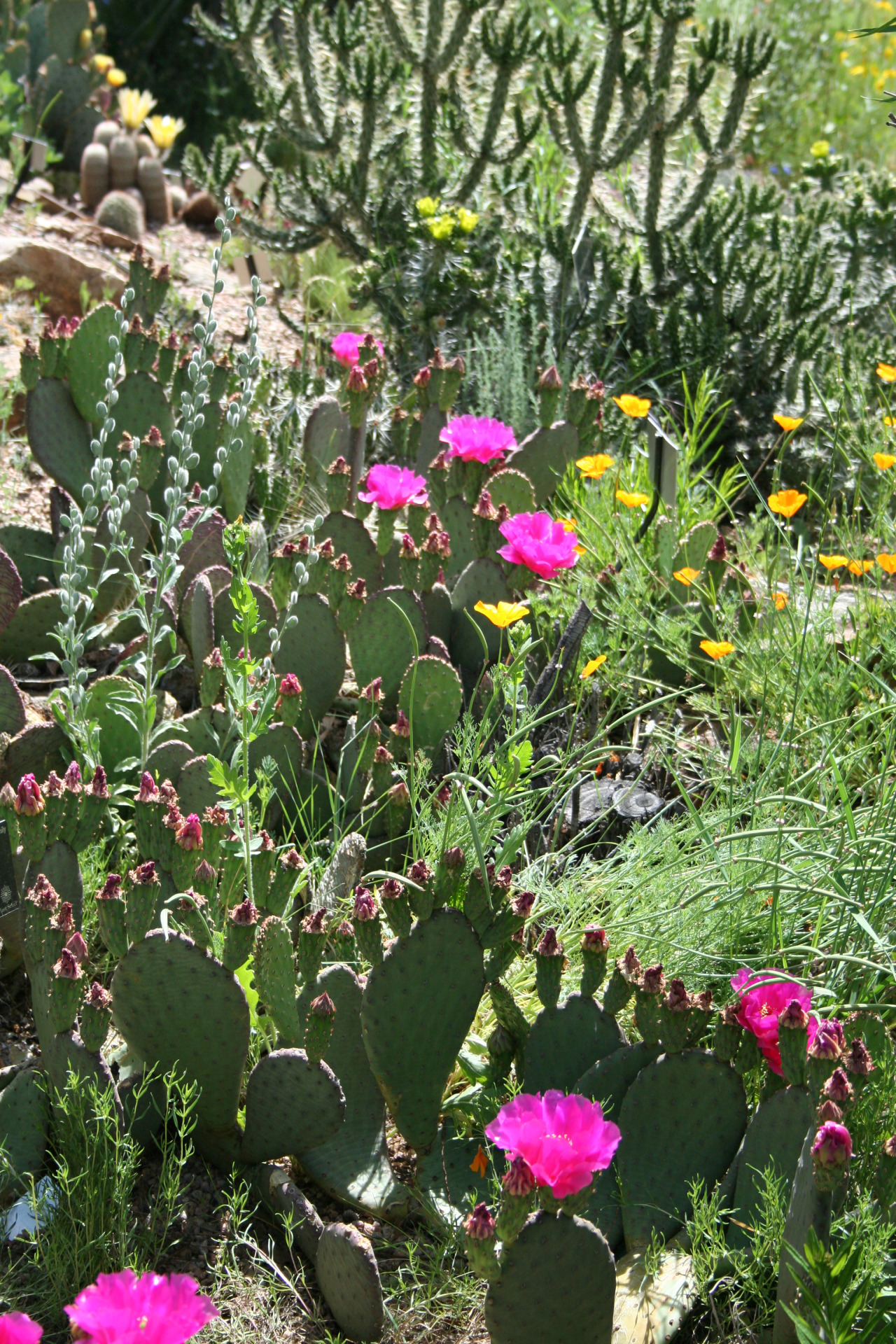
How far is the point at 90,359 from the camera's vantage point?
2711 mm

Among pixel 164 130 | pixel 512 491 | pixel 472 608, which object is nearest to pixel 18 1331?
pixel 472 608

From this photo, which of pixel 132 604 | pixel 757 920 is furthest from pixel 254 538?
pixel 757 920

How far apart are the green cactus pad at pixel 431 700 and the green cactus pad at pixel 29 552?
→ 35.4 inches

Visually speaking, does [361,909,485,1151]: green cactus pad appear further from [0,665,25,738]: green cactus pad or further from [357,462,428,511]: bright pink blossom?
[357,462,428,511]: bright pink blossom

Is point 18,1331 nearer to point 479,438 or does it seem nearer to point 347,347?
point 479,438

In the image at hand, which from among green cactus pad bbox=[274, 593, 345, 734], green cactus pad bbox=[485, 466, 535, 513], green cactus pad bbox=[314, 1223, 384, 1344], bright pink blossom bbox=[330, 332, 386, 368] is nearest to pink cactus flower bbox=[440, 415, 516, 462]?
green cactus pad bbox=[485, 466, 535, 513]

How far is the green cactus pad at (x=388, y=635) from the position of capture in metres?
2.27

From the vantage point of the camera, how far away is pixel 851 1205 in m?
1.46

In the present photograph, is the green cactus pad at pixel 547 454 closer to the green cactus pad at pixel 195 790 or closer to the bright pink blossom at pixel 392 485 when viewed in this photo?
the bright pink blossom at pixel 392 485

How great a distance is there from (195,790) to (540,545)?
0.74 meters

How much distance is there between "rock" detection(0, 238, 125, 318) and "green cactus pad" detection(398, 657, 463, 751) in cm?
269

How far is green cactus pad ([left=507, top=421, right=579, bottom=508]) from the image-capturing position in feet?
9.34

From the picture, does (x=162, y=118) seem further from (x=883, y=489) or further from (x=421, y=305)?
(x=883, y=489)

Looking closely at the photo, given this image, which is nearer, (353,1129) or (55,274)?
(353,1129)
